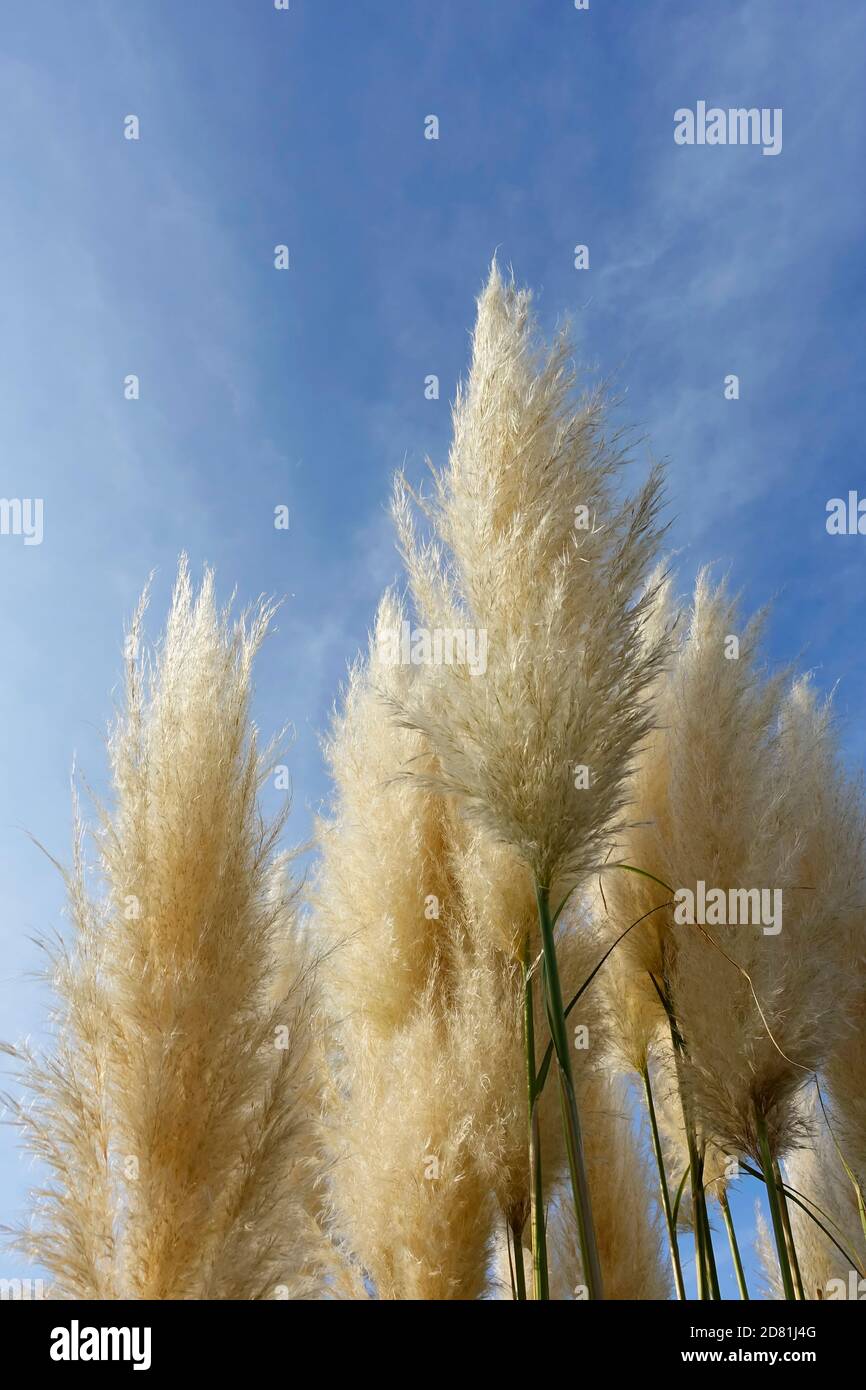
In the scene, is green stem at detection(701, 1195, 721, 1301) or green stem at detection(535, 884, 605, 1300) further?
green stem at detection(701, 1195, 721, 1301)

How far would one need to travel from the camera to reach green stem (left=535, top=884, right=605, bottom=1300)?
5.24 feet

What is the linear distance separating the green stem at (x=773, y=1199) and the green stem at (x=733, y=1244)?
0.75 meters

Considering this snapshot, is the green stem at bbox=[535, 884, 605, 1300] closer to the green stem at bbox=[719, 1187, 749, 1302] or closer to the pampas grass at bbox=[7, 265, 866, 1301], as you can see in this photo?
the pampas grass at bbox=[7, 265, 866, 1301]

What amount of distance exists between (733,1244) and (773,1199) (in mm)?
1148

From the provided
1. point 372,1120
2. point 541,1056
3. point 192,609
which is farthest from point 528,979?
point 192,609

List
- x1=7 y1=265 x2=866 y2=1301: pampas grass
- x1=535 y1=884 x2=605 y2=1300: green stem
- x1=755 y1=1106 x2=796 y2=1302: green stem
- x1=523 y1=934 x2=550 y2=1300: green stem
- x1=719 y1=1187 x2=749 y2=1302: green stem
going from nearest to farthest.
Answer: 1. x1=535 y1=884 x2=605 y2=1300: green stem
2. x1=7 y1=265 x2=866 y2=1301: pampas grass
3. x1=523 y1=934 x2=550 y2=1300: green stem
4. x1=755 y1=1106 x2=796 y2=1302: green stem
5. x1=719 y1=1187 x2=749 y2=1302: green stem

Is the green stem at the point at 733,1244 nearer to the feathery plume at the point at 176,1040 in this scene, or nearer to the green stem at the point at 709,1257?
the green stem at the point at 709,1257

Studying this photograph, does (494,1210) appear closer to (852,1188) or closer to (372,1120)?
(372,1120)

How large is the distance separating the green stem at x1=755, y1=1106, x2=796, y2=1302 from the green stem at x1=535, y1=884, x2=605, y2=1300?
2.10 feet

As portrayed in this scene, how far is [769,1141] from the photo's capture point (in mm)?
2398

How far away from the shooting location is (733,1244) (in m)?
3.21

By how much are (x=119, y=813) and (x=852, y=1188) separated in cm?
283

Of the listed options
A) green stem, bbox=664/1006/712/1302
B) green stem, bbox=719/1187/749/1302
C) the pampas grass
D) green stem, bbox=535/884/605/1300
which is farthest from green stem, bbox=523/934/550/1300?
green stem, bbox=719/1187/749/1302

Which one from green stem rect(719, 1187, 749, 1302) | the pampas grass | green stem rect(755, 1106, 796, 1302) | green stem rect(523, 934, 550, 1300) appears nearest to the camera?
the pampas grass
